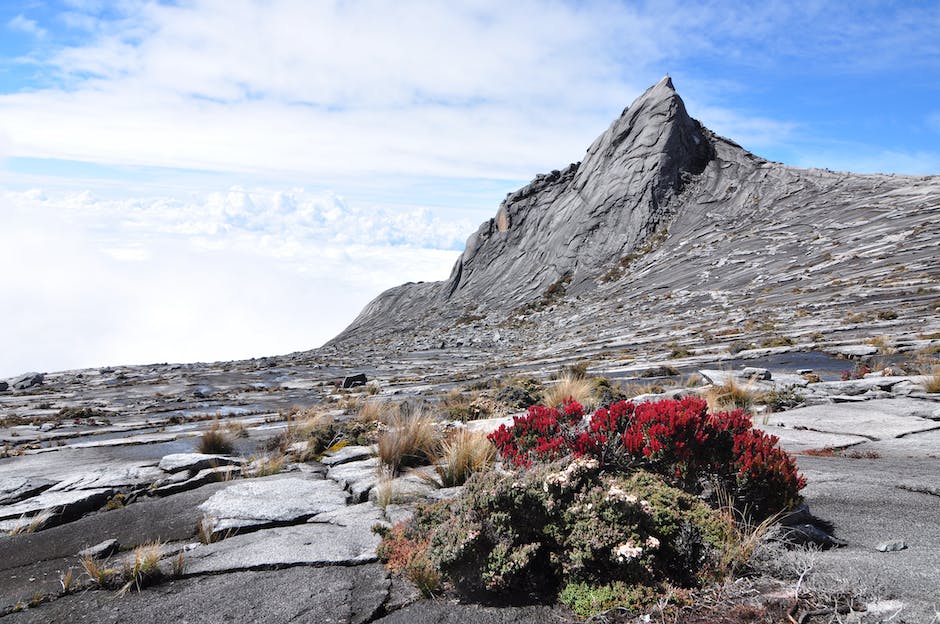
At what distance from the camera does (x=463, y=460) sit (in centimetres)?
812

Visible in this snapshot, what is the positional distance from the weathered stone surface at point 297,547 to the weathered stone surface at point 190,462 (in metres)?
4.16

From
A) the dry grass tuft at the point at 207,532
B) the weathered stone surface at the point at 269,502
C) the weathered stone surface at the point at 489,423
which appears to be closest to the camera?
the dry grass tuft at the point at 207,532

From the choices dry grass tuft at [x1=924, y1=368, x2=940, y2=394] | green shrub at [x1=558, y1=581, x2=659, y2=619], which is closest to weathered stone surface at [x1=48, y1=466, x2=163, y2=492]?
green shrub at [x1=558, y1=581, x2=659, y2=619]

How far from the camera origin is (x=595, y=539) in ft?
15.5

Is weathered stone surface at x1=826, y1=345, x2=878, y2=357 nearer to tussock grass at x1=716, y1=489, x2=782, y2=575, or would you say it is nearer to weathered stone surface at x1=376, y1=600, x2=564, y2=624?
tussock grass at x1=716, y1=489, x2=782, y2=575

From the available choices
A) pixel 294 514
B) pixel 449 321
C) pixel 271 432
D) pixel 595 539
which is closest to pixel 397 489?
pixel 294 514

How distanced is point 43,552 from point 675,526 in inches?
292

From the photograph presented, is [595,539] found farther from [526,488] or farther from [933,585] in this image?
[933,585]

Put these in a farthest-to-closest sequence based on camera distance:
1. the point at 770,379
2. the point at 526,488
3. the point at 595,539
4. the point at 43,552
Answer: the point at 770,379 → the point at 43,552 → the point at 526,488 → the point at 595,539

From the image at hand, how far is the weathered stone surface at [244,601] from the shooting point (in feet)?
15.7

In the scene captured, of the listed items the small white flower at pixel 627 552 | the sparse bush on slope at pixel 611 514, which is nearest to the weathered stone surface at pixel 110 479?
the sparse bush on slope at pixel 611 514

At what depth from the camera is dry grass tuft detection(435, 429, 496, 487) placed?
8.04 m

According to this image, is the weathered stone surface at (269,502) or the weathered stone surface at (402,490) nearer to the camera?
the weathered stone surface at (269,502)

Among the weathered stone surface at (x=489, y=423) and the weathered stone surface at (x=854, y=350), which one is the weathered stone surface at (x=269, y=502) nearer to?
the weathered stone surface at (x=489, y=423)
